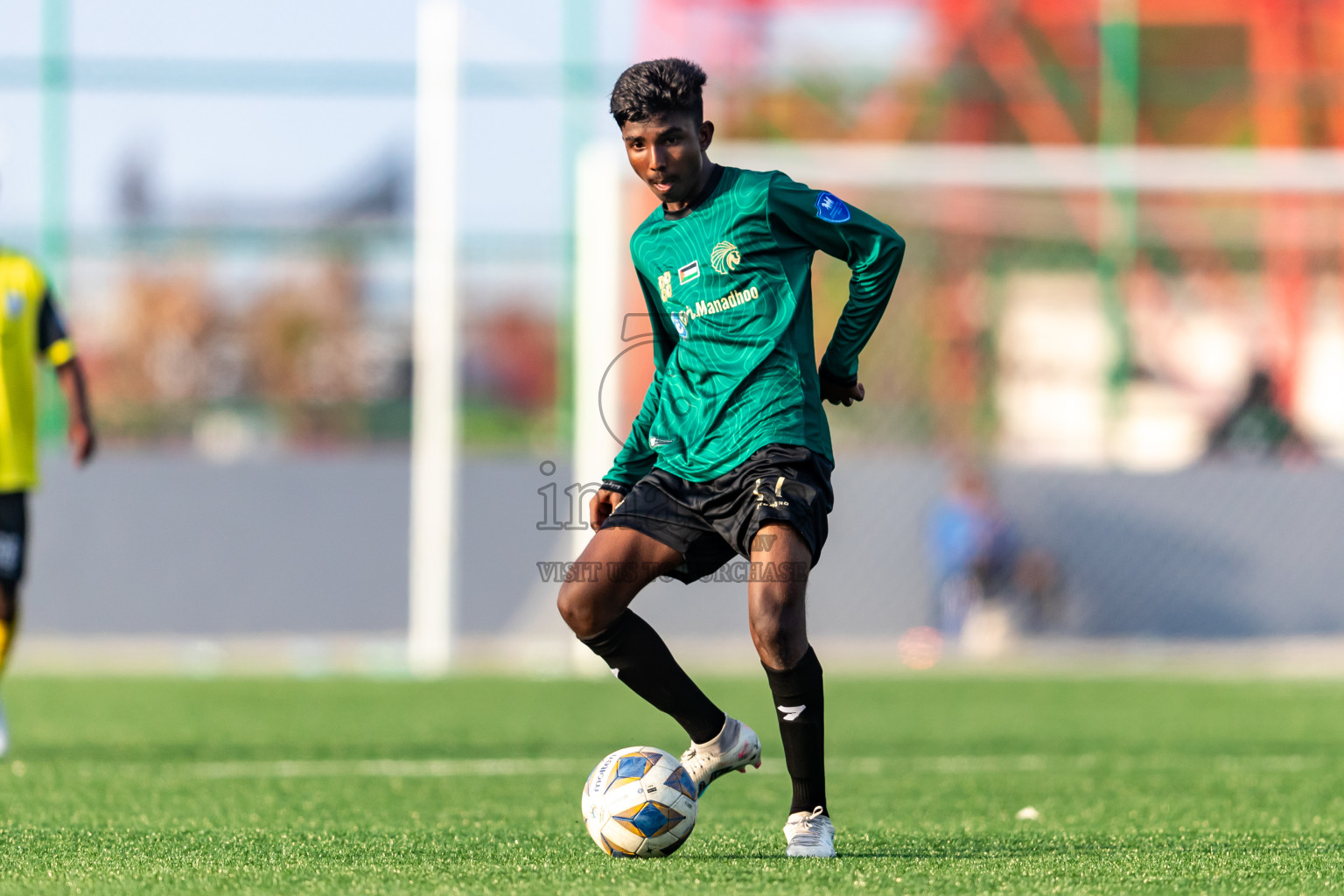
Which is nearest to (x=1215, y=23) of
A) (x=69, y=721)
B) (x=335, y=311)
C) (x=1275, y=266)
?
(x=1275, y=266)

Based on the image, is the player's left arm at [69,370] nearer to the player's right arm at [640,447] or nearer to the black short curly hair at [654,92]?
the player's right arm at [640,447]

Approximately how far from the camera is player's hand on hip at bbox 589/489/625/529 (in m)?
4.67

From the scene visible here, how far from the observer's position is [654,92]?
4215mm

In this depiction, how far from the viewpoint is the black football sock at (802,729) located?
4266 millimetres

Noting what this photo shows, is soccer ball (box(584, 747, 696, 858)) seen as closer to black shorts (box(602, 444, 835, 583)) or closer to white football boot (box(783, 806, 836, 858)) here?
white football boot (box(783, 806, 836, 858))

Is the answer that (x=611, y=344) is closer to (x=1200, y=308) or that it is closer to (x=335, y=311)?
(x=335, y=311)

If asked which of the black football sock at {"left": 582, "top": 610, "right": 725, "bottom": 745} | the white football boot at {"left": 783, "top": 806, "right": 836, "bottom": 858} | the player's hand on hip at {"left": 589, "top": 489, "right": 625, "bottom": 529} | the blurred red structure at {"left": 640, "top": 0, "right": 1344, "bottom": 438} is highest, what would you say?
the blurred red structure at {"left": 640, "top": 0, "right": 1344, "bottom": 438}

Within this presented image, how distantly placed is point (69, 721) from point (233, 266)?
7.17 m

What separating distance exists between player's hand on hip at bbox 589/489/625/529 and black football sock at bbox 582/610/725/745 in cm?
29

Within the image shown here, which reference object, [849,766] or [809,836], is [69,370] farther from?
[809,836]

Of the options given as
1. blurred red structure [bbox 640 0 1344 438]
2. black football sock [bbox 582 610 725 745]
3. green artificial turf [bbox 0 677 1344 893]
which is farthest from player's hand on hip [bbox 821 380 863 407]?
blurred red structure [bbox 640 0 1344 438]

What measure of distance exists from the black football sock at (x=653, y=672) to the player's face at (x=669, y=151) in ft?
3.54

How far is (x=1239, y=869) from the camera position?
4113 mm

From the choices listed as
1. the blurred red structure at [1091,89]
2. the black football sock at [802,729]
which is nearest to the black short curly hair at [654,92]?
the black football sock at [802,729]
